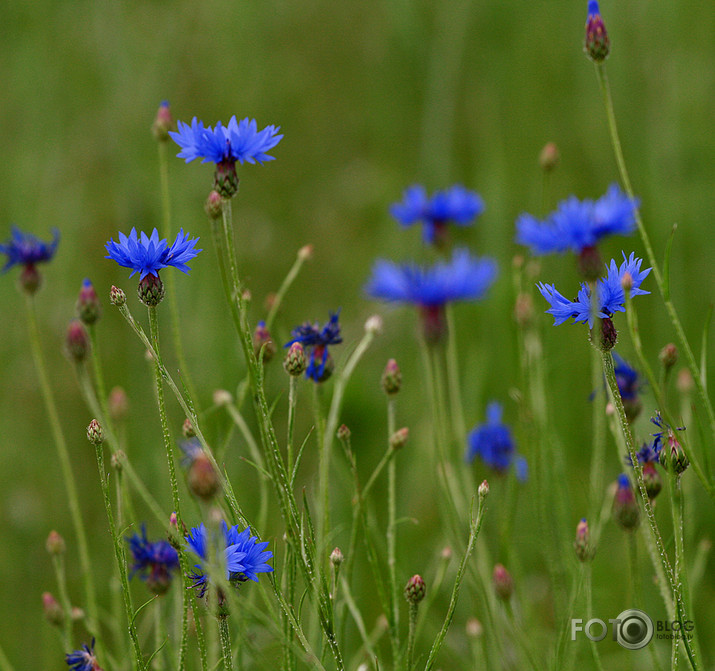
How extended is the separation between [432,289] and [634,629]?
508mm

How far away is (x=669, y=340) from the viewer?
1.70 m

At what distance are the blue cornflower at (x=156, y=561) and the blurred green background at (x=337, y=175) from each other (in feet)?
1.69

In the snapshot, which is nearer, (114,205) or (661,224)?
(661,224)

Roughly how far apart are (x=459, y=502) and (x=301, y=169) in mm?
1477

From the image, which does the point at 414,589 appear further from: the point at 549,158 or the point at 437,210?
the point at 437,210

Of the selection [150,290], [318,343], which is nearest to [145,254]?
[150,290]

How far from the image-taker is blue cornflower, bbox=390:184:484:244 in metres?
1.38

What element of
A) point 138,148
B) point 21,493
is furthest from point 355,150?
point 21,493

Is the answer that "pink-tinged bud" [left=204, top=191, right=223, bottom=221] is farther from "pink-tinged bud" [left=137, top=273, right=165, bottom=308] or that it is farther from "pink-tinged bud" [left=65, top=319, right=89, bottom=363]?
"pink-tinged bud" [left=65, top=319, right=89, bottom=363]

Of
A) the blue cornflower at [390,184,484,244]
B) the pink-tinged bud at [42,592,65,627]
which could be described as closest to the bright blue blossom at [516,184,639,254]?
the blue cornflower at [390,184,484,244]

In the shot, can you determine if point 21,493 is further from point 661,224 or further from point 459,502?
point 661,224

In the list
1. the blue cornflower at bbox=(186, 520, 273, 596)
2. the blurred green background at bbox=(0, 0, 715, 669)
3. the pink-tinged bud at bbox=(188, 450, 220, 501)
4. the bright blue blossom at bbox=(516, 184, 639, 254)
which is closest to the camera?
the pink-tinged bud at bbox=(188, 450, 220, 501)

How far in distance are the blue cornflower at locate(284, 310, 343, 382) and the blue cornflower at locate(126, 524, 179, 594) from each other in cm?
25

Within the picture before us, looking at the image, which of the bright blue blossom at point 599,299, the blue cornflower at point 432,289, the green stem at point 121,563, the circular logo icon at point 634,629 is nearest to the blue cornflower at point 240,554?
the green stem at point 121,563
